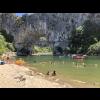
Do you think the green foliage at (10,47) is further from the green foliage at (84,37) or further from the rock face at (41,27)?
the green foliage at (84,37)

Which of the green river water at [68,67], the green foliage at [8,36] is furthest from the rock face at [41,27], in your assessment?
the green river water at [68,67]

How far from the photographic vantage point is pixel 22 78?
807cm

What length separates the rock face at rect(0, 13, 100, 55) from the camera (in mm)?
7990

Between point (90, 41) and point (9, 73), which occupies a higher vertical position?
point (90, 41)

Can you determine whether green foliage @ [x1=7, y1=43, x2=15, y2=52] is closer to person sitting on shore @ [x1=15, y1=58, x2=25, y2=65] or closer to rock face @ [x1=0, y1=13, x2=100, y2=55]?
rock face @ [x1=0, y1=13, x2=100, y2=55]

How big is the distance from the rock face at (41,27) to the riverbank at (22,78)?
342mm

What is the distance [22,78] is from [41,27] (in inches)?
40.2

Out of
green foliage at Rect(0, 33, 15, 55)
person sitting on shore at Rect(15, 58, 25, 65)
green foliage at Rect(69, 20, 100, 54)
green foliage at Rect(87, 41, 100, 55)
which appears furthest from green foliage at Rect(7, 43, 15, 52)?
green foliage at Rect(87, 41, 100, 55)
